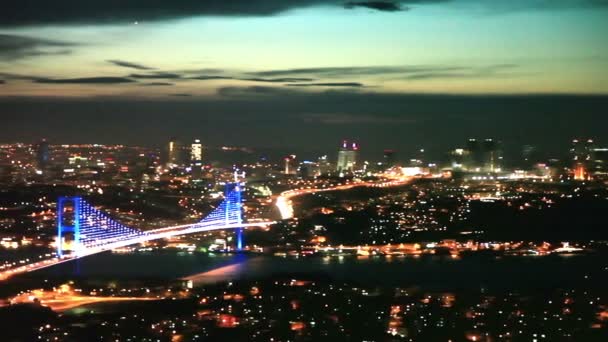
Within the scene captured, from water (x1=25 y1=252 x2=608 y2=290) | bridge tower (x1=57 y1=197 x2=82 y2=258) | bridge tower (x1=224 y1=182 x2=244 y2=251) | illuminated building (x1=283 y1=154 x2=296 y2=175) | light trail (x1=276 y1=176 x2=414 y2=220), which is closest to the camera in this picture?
water (x1=25 y1=252 x2=608 y2=290)

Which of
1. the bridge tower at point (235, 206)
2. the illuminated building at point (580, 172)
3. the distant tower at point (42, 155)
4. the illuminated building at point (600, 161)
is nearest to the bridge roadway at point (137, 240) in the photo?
the bridge tower at point (235, 206)

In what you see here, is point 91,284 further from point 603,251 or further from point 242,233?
point 603,251

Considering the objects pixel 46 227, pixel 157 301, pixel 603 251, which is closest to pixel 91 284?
pixel 157 301

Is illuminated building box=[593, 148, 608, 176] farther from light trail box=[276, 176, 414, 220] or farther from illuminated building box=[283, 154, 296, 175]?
illuminated building box=[283, 154, 296, 175]

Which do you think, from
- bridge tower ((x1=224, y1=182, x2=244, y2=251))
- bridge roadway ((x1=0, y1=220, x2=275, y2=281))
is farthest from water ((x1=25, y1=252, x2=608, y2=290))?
bridge tower ((x1=224, y1=182, x2=244, y2=251))

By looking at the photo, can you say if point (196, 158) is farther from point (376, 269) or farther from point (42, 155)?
point (376, 269)

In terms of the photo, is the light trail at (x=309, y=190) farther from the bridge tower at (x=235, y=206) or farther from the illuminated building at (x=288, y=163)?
the illuminated building at (x=288, y=163)
